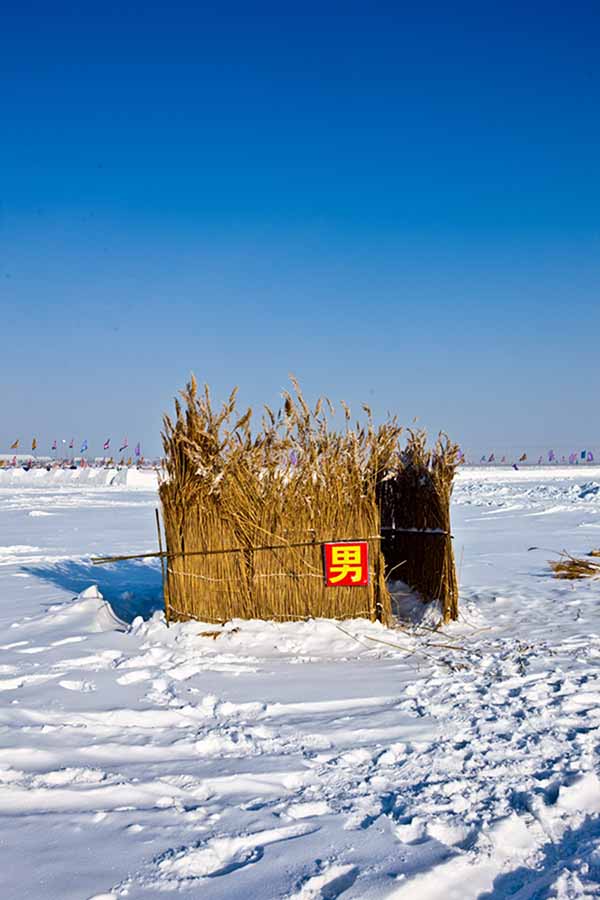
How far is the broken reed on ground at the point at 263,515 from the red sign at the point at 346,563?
56mm

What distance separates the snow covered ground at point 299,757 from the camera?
7.60ft

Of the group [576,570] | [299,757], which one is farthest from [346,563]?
[576,570]

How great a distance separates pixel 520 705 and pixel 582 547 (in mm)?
7673

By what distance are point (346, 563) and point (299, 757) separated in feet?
7.92

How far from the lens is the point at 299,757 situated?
321 centimetres

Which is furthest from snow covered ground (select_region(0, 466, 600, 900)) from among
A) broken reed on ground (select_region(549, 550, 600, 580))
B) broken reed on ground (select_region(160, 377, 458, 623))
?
broken reed on ground (select_region(549, 550, 600, 580))

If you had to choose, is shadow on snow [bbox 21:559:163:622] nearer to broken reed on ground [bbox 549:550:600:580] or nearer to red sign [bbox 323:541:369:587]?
red sign [bbox 323:541:369:587]

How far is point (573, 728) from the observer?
350 centimetres

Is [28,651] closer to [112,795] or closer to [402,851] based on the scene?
[112,795]

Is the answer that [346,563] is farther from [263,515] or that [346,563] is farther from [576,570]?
[576,570]

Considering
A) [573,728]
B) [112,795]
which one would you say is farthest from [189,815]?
[573,728]

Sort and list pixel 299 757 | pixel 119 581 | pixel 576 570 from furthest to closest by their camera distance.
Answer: pixel 119 581 → pixel 576 570 → pixel 299 757

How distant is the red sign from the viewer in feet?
18.1

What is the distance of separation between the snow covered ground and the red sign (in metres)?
0.32
